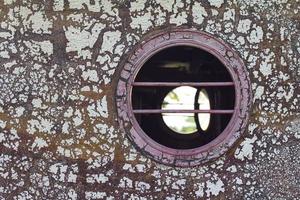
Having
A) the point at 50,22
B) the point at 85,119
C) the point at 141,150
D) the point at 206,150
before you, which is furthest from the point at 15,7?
the point at 206,150

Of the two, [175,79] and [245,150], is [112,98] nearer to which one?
[245,150]

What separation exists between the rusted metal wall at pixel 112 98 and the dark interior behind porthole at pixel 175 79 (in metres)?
0.90

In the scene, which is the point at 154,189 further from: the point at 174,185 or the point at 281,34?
the point at 281,34

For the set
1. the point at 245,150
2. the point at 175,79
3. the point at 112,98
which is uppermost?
the point at 175,79

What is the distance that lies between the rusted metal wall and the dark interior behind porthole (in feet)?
2.95

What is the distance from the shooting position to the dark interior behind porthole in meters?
4.94

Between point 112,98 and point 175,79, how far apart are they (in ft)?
5.19

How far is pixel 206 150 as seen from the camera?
389 cm

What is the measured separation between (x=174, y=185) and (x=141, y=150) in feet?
0.92

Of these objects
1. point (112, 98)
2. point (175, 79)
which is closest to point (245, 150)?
point (112, 98)

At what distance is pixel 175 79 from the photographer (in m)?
5.42

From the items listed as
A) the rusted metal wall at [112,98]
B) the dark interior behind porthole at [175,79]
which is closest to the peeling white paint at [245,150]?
the rusted metal wall at [112,98]

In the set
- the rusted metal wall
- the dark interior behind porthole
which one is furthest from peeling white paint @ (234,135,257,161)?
the dark interior behind porthole

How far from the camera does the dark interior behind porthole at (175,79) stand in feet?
Answer: 16.2
